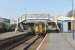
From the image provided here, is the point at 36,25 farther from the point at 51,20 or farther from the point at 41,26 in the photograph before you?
the point at 51,20

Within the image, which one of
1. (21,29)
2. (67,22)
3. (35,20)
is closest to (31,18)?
(35,20)

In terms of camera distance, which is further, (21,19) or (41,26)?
(41,26)

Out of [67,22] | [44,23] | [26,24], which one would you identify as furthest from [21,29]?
A: [67,22]

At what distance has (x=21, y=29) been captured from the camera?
86312 mm

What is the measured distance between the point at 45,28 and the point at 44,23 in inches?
111

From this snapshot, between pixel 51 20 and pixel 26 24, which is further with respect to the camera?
pixel 26 24

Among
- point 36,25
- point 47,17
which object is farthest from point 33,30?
point 47,17

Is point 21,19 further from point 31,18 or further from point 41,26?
point 41,26

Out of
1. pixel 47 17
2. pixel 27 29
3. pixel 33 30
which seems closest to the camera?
pixel 47 17

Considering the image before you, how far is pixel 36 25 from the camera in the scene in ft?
286

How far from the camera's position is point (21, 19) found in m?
81.6

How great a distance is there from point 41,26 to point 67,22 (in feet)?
28.9

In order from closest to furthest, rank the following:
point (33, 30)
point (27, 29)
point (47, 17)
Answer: point (47, 17)
point (33, 30)
point (27, 29)

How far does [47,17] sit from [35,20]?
422 cm
